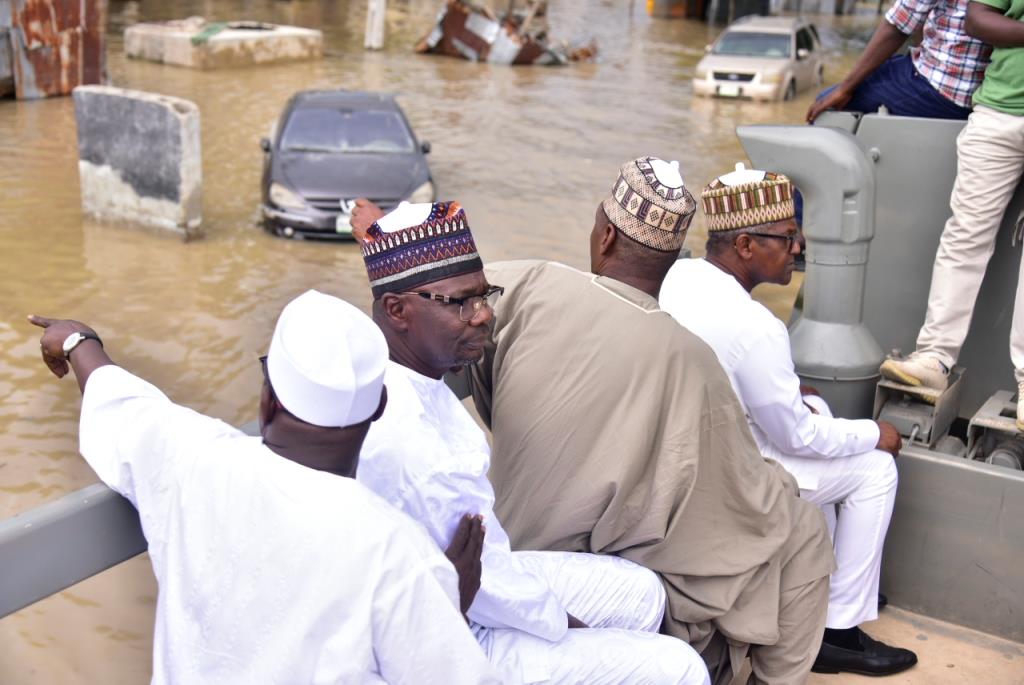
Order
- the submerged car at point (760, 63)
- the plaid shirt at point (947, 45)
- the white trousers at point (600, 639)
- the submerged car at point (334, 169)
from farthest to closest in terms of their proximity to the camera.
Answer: the submerged car at point (760, 63) → the submerged car at point (334, 169) → the plaid shirt at point (947, 45) → the white trousers at point (600, 639)

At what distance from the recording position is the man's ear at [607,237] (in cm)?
323

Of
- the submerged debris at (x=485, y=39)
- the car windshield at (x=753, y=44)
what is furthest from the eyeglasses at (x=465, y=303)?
the submerged debris at (x=485, y=39)

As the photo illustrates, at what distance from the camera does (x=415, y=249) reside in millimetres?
2648

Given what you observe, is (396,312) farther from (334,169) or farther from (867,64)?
(334,169)

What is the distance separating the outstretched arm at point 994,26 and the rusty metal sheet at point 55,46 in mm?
16226

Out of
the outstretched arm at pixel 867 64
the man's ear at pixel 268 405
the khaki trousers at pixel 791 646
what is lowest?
the khaki trousers at pixel 791 646

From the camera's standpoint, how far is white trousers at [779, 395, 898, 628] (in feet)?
12.2

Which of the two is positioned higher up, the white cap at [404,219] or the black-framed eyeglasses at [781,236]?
the white cap at [404,219]

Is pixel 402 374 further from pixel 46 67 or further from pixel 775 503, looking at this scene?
pixel 46 67

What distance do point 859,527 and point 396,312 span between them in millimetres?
1900

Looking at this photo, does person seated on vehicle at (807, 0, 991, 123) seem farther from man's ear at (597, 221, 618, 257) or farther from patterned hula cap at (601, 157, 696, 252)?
man's ear at (597, 221, 618, 257)

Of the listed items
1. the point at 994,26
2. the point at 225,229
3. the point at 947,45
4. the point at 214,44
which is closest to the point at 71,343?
the point at 994,26

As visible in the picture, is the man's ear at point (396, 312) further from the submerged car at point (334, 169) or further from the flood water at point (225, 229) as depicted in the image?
the submerged car at point (334, 169)

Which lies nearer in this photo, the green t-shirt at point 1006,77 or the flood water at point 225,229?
the green t-shirt at point 1006,77
